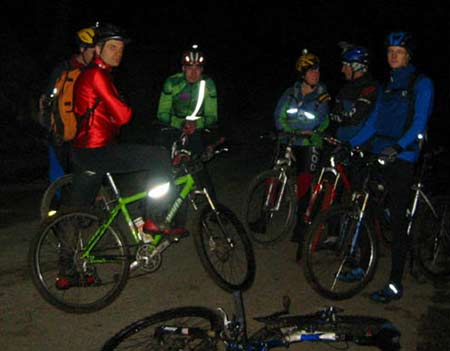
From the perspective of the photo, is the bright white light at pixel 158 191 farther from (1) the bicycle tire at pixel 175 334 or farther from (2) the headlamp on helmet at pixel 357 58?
(2) the headlamp on helmet at pixel 357 58

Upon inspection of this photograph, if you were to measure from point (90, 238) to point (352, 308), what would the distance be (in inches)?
90.5

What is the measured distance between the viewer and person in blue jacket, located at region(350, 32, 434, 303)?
524 cm

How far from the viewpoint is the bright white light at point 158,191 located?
536cm

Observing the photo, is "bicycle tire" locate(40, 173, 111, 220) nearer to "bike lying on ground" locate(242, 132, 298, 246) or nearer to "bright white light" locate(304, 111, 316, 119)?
"bike lying on ground" locate(242, 132, 298, 246)

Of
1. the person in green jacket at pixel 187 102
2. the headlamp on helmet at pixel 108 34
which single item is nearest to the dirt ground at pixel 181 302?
the person in green jacket at pixel 187 102

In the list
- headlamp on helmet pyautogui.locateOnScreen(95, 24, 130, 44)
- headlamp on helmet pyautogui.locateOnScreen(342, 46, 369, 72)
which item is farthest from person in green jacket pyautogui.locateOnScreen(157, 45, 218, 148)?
headlamp on helmet pyautogui.locateOnScreen(95, 24, 130, 44)

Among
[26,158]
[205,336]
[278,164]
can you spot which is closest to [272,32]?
[26,158]

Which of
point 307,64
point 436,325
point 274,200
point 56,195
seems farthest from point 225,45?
point 436,325

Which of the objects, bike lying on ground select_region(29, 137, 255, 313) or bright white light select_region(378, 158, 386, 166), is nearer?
bike lying on ground select_region(29, 137, 255, 313)

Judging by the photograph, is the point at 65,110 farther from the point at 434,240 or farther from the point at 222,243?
the point at 434,240

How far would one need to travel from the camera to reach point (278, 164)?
282 inches

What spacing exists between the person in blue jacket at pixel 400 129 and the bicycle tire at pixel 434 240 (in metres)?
0.48

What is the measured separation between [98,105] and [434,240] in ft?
11.4

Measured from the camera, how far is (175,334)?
3.50m
